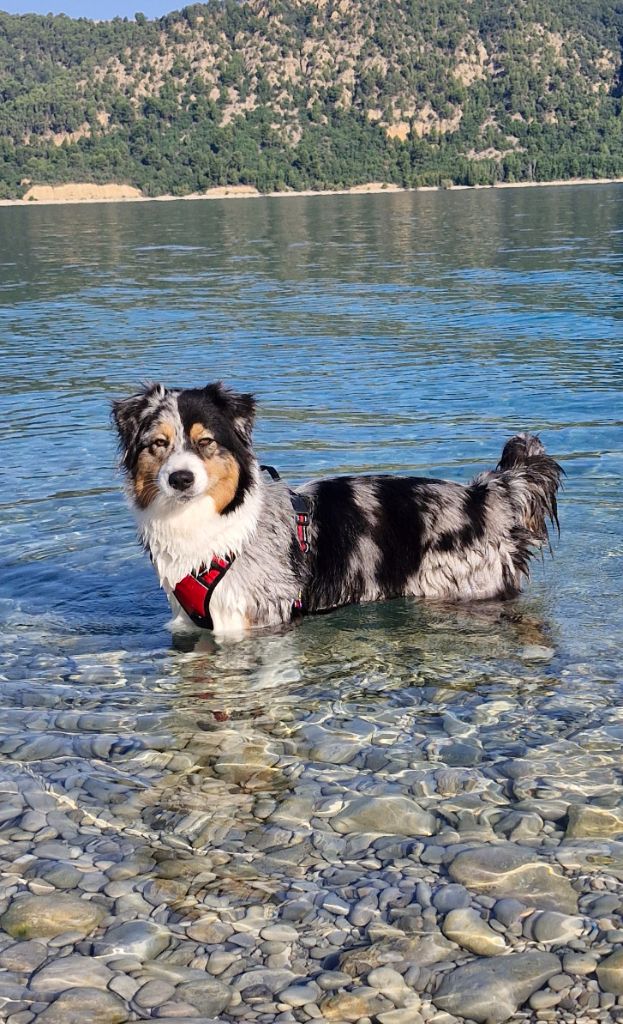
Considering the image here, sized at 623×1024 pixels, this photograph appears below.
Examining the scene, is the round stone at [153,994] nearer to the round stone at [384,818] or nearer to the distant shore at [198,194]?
the round stone at [384,818]

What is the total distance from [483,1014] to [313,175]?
19625 centimetres

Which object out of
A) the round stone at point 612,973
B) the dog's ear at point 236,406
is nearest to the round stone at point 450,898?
the round stone at point 612,973

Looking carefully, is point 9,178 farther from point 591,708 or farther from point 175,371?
point 591,708

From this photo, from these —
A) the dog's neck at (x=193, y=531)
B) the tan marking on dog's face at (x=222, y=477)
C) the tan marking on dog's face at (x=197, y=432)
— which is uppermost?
the tan marking on dog's face at (x=197, y=432)

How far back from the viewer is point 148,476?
7117 millimetres

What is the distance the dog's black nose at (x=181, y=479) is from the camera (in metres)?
6.71

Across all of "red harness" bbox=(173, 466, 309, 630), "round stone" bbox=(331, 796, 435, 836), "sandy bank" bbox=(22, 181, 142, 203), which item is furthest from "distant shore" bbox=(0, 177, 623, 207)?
"round stone" bbox=(331, 796, 435, 836)

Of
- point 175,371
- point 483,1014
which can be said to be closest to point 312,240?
point 175,371

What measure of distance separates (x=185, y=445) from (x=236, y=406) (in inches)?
20.2

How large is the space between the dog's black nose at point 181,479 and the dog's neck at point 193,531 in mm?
520

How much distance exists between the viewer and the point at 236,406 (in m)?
7.30

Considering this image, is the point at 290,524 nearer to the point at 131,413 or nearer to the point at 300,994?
the point at 131,413

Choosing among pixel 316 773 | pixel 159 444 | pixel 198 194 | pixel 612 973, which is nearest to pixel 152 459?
pixel 159 444

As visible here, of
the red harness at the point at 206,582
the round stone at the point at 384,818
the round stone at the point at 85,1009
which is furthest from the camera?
the red harness at the point at 206,582
